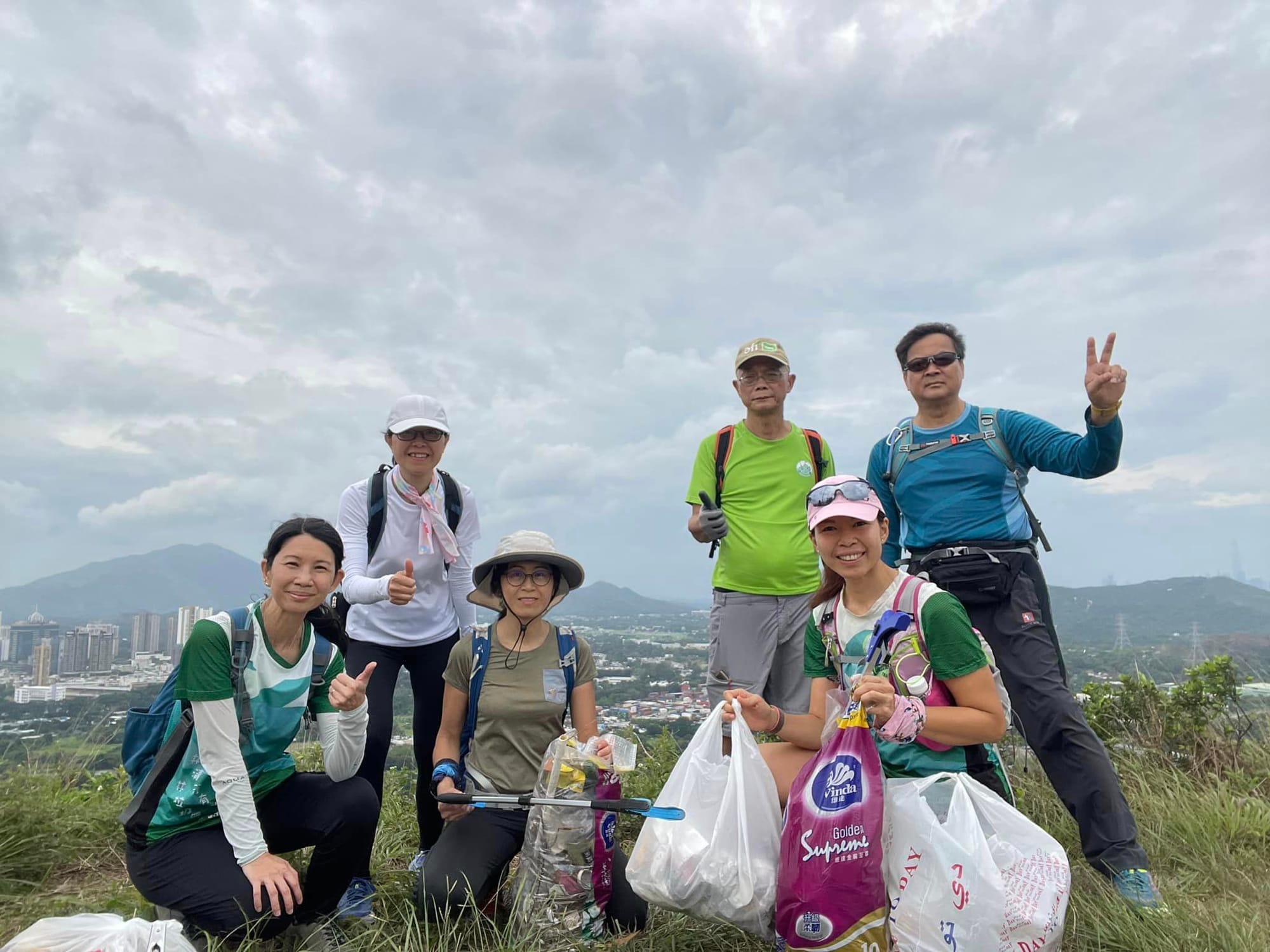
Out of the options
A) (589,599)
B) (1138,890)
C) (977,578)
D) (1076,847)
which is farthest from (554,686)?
(589,599)

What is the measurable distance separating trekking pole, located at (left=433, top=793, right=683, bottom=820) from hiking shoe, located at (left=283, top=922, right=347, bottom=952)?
0.65 metres

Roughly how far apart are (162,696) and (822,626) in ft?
9.41

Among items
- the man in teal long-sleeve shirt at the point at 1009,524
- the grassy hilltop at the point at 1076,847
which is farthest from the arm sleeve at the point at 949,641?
the man in teal long-sleeve shirt at the point at 1009,524

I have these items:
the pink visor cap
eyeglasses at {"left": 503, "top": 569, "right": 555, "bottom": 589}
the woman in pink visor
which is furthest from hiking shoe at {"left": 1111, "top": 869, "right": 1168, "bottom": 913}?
eyeglasses at {"left": 503, "top": 569, "right": 555, "bottom": 589}

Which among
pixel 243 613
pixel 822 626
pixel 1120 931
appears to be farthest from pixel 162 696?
pixel 1120 931

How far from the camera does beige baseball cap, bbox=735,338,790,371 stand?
461 centimetres

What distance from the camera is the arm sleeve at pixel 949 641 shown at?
2.68m

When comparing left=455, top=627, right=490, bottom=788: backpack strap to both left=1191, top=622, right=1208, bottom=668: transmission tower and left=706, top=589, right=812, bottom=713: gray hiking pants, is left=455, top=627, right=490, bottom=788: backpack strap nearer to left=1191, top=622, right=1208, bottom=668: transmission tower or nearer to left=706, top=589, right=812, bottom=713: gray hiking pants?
left=706, top=589, right=812, bottom=713: gray hiking pants

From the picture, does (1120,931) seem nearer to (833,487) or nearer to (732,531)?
(833,487)

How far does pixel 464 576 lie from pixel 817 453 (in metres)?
2.36

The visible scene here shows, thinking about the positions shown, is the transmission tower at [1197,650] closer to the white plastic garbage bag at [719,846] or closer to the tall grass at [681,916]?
the tall grass at [681,916]

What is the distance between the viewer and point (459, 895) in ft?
10.5

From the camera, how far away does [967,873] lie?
2.33m

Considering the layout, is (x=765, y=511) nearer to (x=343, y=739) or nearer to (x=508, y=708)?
(x=508, y=708)
